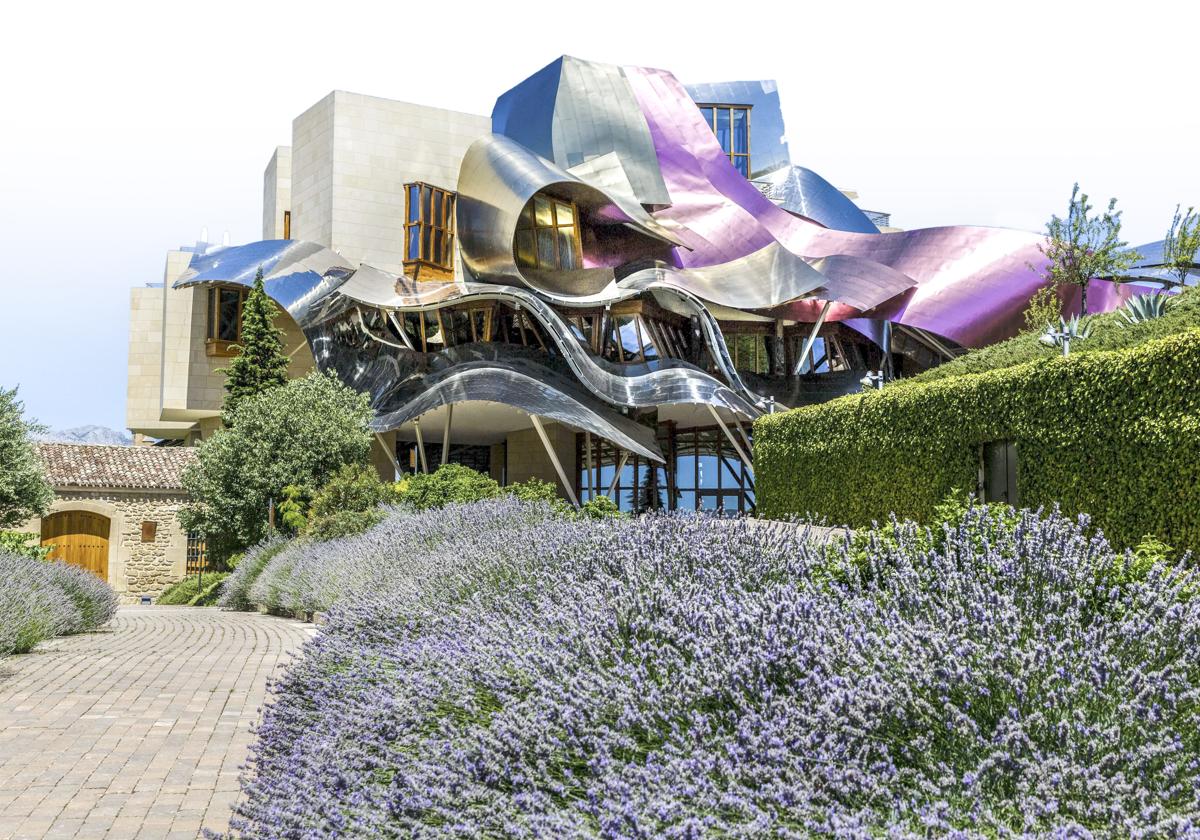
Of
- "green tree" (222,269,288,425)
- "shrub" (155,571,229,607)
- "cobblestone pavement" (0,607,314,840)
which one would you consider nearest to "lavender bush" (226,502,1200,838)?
"cobblestone pavement" (0,607,314,840)

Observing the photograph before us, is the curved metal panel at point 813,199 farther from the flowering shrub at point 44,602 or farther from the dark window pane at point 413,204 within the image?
the flowering shrub at point 44,602

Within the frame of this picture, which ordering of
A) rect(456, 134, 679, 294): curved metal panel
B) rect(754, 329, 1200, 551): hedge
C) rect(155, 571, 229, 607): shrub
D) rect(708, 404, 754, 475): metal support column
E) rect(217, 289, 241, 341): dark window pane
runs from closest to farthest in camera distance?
rect(754, 329, 1200, 551): hedge
rect(155, 571, 229, 607): shrub
rect(708, 404, 754, 475): metal support column
rect(456, 134, 679, 294): curved metal panel
rect(217, 289, 241, 341): dark window pane

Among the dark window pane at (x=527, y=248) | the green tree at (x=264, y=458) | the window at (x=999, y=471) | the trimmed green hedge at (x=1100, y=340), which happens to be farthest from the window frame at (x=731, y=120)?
the window at (x=999, y=471)

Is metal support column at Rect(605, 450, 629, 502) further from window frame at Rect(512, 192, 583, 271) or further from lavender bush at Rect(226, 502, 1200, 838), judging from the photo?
lavender bush at Rect(226, 502, 1200, 838)

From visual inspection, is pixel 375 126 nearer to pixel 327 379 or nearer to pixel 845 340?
pixel 327 379

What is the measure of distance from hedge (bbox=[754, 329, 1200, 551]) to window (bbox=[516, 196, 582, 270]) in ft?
57.4

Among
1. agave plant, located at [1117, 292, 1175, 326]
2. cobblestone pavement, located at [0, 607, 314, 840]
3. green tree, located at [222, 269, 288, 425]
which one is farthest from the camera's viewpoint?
green tree, located at [222, 269, 288, 425]

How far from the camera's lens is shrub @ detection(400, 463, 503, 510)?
60.2ft

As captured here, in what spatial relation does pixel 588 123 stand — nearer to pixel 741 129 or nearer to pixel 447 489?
pixel 741 129

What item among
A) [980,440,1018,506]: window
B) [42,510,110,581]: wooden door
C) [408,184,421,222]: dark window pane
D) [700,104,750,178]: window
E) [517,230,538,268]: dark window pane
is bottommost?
[42,510,110,581]: wooden door

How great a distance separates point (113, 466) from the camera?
98.5 ft

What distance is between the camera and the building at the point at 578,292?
27.9 metres

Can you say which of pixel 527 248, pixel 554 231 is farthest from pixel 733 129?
pixel 527 248

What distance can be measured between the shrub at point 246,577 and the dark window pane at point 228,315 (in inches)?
707
